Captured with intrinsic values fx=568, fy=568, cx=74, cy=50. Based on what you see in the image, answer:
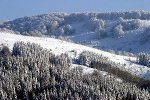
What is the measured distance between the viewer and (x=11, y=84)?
199 meters

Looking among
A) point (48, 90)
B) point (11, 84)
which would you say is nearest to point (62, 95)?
point (48, 90)

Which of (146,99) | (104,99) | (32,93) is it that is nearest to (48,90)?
(32,93)

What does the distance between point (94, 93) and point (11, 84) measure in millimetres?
29550

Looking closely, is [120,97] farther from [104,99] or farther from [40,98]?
[40,98]

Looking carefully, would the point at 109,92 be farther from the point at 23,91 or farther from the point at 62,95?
the point at 23,91

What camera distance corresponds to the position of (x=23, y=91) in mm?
197625

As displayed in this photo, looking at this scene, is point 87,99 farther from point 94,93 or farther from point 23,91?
point 23,91

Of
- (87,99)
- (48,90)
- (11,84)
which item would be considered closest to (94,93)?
(87,99)

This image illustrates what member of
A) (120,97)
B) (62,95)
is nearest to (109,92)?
(120,97)

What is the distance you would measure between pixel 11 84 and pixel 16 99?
35.9 ft

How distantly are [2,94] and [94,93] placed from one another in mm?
31186

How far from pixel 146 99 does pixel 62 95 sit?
30225 mm

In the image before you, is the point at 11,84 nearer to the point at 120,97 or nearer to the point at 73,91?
the point at 73,91

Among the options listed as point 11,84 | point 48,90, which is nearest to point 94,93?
point 48,90
